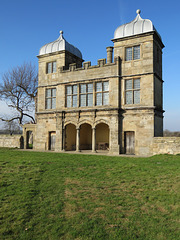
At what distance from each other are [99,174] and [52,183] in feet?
7.68

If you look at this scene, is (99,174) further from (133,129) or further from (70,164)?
(133,129)

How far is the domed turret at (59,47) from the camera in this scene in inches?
891

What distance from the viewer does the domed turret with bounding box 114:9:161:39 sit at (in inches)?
728

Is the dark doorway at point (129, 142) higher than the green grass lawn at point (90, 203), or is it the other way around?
the dark doorway at point (129, 142)

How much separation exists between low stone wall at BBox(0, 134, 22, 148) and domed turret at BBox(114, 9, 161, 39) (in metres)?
14.7

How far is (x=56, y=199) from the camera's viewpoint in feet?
24.6

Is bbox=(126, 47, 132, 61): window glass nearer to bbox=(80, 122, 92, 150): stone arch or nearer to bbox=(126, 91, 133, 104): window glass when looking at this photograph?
bbox=(126, 91, 133, 104): window glass

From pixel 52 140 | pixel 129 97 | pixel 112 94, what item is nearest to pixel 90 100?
pixel 112 94

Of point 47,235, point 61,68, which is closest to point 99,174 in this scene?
point 47,235

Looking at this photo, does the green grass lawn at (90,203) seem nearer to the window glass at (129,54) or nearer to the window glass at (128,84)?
the window glass at (128,84)

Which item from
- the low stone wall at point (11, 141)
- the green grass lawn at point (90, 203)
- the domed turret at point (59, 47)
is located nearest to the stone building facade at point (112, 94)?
the domed turret at point (59, 47)

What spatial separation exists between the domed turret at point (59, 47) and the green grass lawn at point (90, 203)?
1485cm

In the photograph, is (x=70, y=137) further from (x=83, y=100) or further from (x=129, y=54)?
(x=129, y=54)

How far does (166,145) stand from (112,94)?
6007mm
